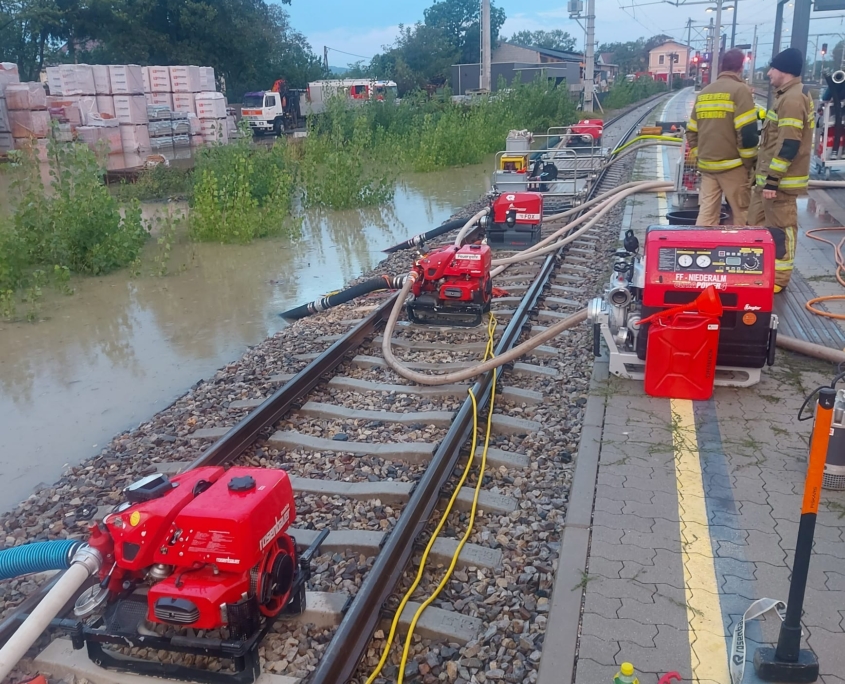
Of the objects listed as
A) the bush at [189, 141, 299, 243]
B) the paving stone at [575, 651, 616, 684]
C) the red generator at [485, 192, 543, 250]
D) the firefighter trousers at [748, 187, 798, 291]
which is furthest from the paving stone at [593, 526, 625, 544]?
the bush at [189, 141, 299, 243]

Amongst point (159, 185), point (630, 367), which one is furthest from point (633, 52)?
point (630, 367)

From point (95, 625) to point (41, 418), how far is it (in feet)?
11.9

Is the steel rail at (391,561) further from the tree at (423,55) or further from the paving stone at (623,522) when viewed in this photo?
the tree at (423,55)

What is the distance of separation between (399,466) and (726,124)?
5.29 metres

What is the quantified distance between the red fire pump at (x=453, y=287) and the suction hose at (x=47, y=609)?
473 cm

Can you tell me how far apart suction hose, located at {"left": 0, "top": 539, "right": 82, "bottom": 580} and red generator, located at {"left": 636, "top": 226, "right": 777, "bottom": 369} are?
155 inches

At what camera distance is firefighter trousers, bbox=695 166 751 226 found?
791 centimetres

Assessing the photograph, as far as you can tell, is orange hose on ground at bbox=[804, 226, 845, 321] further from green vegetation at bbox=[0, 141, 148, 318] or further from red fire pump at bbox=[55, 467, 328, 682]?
green vegetation at bbox=[0, 141, 148, 318]

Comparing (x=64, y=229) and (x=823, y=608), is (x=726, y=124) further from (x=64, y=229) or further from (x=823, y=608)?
(x=64, y=229)

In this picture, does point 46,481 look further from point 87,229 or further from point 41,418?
point 87,229

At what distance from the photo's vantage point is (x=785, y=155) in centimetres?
684

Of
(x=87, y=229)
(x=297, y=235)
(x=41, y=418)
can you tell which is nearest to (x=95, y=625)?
(x=41, y=418)

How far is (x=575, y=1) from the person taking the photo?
34.9 metres

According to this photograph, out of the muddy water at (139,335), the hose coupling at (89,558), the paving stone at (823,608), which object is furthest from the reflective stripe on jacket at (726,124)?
the hose coupling at (89,558)
